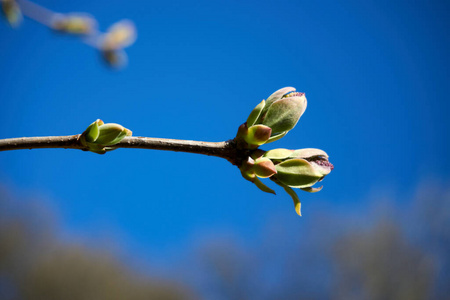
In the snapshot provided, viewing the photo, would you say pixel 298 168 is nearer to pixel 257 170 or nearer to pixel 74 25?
pixel 257 170

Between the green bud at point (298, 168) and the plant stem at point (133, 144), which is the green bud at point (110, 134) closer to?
the plant stem at point (133, 144)

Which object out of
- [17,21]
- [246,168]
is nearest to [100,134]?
[246,168]

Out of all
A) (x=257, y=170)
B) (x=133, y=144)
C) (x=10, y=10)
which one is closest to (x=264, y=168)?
(x=257, y=170)

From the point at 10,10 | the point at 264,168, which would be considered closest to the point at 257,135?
the point at 264,168

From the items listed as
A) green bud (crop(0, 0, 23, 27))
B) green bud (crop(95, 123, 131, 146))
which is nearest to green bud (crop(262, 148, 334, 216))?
green bud (crop(95, 123, 131, 146))

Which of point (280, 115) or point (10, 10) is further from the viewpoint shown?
point (10, 10)

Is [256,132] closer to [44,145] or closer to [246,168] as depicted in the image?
[246,168]

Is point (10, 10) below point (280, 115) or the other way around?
the other way around

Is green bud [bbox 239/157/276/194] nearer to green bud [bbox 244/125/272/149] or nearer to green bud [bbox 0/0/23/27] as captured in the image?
green bud [bbox 244/125/272/149]

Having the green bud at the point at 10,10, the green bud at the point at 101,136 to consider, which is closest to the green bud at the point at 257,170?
the green bud at the point at 101,136
